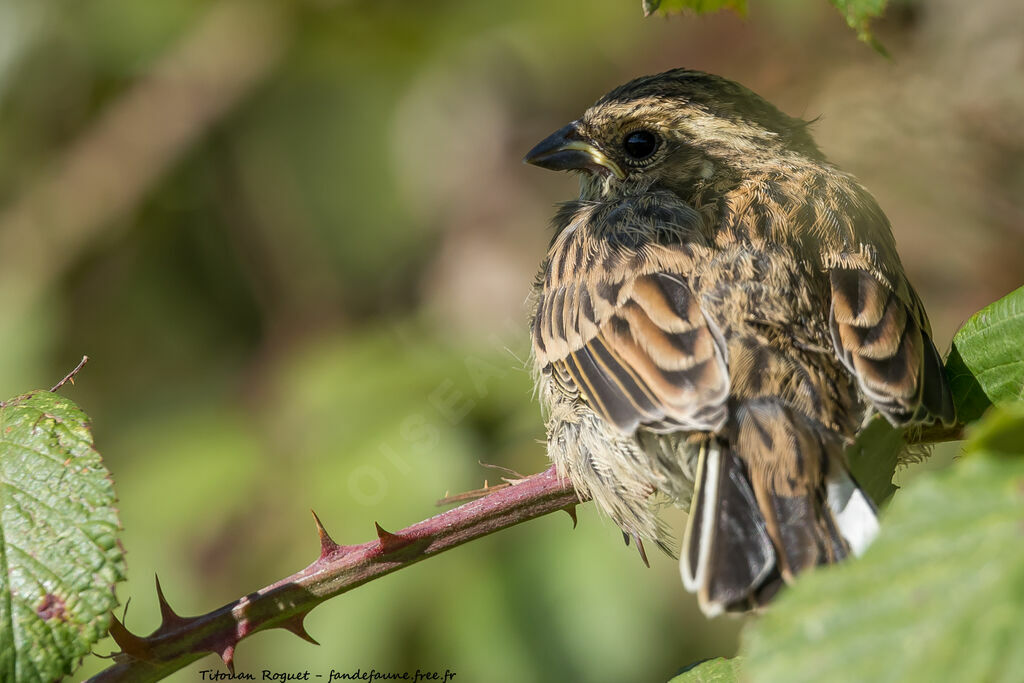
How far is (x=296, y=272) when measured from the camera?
6.41 m

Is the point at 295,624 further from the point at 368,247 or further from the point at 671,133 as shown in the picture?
the point at 368,247

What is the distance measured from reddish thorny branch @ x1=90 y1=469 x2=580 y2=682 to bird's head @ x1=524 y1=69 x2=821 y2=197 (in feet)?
5.06

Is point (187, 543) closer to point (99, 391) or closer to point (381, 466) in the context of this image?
point (381, 466)

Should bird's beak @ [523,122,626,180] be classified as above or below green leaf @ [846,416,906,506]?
above

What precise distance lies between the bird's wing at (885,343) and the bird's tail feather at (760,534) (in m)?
0.27

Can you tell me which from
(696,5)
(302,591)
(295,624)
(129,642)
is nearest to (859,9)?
(696,5)

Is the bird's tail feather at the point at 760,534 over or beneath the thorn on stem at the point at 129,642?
beneath

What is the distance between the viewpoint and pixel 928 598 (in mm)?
1137

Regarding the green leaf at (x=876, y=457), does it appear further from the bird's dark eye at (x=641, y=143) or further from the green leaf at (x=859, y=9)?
the bird's dark eye at (x=641, y=143)

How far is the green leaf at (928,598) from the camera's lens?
42.6 inches

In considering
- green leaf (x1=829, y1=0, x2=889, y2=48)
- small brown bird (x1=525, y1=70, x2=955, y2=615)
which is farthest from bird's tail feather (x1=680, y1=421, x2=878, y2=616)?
green leaf (x1=829, y1=0, x2=889, y2=48)

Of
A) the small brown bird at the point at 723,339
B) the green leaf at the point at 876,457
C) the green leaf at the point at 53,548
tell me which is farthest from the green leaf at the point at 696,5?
the green leaf at the point at 53,548

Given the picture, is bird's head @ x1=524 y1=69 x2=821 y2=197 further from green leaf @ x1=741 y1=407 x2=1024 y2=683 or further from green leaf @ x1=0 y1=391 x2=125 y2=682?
green leaf @ x1=741 y1=407 x2=1024 y2=683

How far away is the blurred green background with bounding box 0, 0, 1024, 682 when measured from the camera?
417cm
